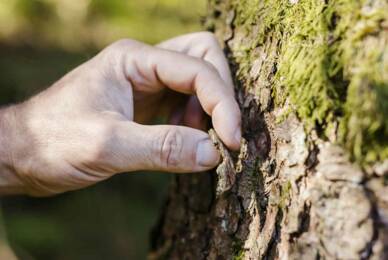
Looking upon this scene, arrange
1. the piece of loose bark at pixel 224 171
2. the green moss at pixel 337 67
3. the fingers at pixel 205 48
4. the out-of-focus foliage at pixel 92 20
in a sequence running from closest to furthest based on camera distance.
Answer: the green moss at pixel 337 67 → the piece of loose bark at pixel 224 171 → the fingers at pixel 205 48 → the out-of-focus foliage at pixel 92 20

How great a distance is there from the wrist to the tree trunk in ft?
2.17

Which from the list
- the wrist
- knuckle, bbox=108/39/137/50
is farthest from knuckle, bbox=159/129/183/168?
the wrist

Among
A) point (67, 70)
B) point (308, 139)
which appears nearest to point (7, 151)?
point (308, 139)

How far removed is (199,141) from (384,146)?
21.0 inches

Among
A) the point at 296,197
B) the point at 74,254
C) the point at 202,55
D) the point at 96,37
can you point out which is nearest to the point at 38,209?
the point at 74,254

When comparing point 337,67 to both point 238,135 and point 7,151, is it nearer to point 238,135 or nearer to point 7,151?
point 238,135

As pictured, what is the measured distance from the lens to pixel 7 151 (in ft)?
5.81

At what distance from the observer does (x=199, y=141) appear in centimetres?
148

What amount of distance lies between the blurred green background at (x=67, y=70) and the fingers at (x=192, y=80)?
183 cm

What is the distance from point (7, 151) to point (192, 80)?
63 centimetres

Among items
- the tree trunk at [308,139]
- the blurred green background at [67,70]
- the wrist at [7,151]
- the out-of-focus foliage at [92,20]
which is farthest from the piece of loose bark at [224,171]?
the out-of-focus foliage at [92,20]

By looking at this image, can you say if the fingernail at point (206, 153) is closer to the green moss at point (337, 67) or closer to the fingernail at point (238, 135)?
the fingernail at point (238, 135)

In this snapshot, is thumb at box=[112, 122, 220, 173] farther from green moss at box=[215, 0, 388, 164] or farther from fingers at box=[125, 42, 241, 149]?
green moss at box=[215, 0, 388, 164]

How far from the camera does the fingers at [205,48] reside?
1.73m
